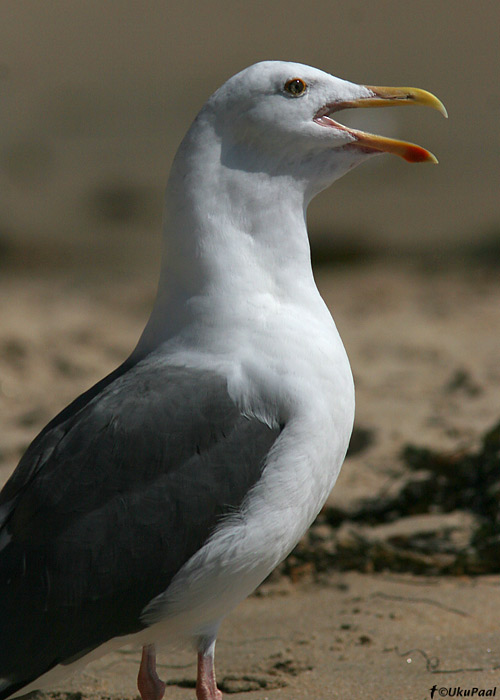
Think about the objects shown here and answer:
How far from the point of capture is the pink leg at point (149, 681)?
264 cm

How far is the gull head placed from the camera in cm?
266

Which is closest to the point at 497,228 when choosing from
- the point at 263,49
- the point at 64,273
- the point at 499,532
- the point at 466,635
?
the point at 263,49

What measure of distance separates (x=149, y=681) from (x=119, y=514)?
0.60 meters

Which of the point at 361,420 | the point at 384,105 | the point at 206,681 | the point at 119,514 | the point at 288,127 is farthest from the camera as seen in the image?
the point at 361,420

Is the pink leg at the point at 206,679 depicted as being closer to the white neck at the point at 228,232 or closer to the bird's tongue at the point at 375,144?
the white neck at the point at 228,232

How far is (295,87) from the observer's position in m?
2.69

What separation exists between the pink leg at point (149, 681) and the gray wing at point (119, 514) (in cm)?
32

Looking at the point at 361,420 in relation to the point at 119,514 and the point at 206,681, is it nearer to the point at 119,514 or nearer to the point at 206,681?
the point at 206,681

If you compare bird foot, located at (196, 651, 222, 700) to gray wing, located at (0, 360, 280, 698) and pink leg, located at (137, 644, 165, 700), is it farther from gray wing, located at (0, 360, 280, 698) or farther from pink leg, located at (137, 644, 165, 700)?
gray wing, located at (0, 360, 280, 698)

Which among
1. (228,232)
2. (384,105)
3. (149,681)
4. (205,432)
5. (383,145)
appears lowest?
(149,681)

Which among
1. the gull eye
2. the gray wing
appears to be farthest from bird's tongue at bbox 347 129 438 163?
the gray wing

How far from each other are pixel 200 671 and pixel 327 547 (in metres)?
1.60

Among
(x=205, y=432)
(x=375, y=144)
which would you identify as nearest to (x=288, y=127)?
(x=375, y=144)

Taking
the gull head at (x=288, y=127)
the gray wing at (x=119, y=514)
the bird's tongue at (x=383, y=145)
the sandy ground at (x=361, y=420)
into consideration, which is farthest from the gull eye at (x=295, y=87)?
the sandy ground at (x=361, y=420)
